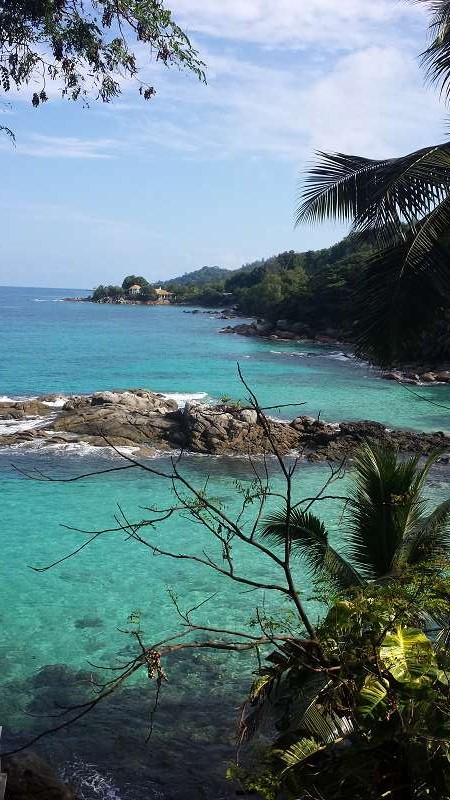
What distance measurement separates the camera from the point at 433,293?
675 centimetres

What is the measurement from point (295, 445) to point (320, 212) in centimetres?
1728

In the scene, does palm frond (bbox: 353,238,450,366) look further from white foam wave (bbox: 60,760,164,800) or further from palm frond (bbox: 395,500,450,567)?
white foam wave (bbox: 60,760,164,800)

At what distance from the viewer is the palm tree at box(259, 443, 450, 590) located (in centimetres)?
795

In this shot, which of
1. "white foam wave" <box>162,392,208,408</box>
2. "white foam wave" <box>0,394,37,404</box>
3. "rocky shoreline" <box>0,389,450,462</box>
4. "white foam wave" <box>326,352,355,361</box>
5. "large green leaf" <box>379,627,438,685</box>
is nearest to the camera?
"large green leaf" <box>379,627,438,685</box>

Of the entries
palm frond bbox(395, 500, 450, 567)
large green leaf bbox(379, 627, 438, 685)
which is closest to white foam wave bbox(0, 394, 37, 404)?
palm frond bbox(395, 500, 450, 567)

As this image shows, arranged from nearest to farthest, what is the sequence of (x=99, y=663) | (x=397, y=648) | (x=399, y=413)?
(x=397, y=648), (x=99, y=663), (x=399, y=413)

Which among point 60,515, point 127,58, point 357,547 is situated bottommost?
point 60,515

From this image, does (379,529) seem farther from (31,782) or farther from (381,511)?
(31,782)

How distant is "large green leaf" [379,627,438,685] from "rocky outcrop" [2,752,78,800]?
445 cm

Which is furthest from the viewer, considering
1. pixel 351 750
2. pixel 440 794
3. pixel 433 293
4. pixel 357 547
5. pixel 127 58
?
pixel 357 547

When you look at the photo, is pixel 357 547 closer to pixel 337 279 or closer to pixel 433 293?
pixel 433 293

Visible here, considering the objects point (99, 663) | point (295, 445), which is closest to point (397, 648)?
point (99, 663)

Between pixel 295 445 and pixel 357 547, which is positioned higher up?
pixel 357 547

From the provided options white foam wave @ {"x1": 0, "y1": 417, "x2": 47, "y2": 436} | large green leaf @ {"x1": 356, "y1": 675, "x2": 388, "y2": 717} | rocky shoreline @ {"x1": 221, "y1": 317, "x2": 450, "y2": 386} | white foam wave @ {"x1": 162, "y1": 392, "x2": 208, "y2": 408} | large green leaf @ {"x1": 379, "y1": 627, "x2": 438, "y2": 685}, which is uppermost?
large green leaf @ {"x1": 379, "y1": 627, "x2": 438, "y2": 685}
